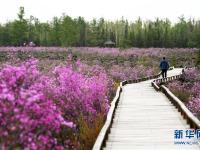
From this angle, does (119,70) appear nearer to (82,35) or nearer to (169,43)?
(169,43)

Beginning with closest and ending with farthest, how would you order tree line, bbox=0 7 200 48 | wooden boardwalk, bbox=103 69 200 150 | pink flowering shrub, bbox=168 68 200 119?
wooden boardwalk, bbox=103 69 200 150
pink flowering shrub, bbox=168 68 200 119
tree line, bbox=0 7 200 48

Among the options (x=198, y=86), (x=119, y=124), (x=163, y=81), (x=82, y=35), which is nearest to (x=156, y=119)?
(x=119, y=124)

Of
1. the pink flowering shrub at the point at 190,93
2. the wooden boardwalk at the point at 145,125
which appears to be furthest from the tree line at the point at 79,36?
the wooden boardwalk at the point at 145,125

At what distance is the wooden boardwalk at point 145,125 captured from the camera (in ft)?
37.4

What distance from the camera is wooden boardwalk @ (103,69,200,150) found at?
1141 cm

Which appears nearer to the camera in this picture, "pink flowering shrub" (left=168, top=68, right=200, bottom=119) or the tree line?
"pink flowering shrub" (left=168, top=68, right=200, bottom=119)

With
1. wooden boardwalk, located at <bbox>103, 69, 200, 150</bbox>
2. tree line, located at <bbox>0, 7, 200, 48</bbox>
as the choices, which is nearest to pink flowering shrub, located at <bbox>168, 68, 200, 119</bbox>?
wooden boardwalk, located at <bbox>103, 69, 200, 150</bbox>

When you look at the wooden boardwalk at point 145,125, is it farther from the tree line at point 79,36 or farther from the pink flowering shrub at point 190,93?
the tree line at point 79,36

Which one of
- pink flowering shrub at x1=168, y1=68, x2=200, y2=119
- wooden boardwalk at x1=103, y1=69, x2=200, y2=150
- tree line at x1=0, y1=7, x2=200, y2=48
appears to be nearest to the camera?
wooden boardwalk at x1=103, y1=69, x2=200, y2=150

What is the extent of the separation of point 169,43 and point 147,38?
4.06 metres

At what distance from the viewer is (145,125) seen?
14.8 metres

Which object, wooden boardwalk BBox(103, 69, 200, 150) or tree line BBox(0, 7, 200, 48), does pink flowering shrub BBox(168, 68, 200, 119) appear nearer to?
wooden boardwalk BBox(103, 69, 200, 150)

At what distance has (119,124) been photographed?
15.1 meters

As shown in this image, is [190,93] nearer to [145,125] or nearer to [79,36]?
[145,125]
